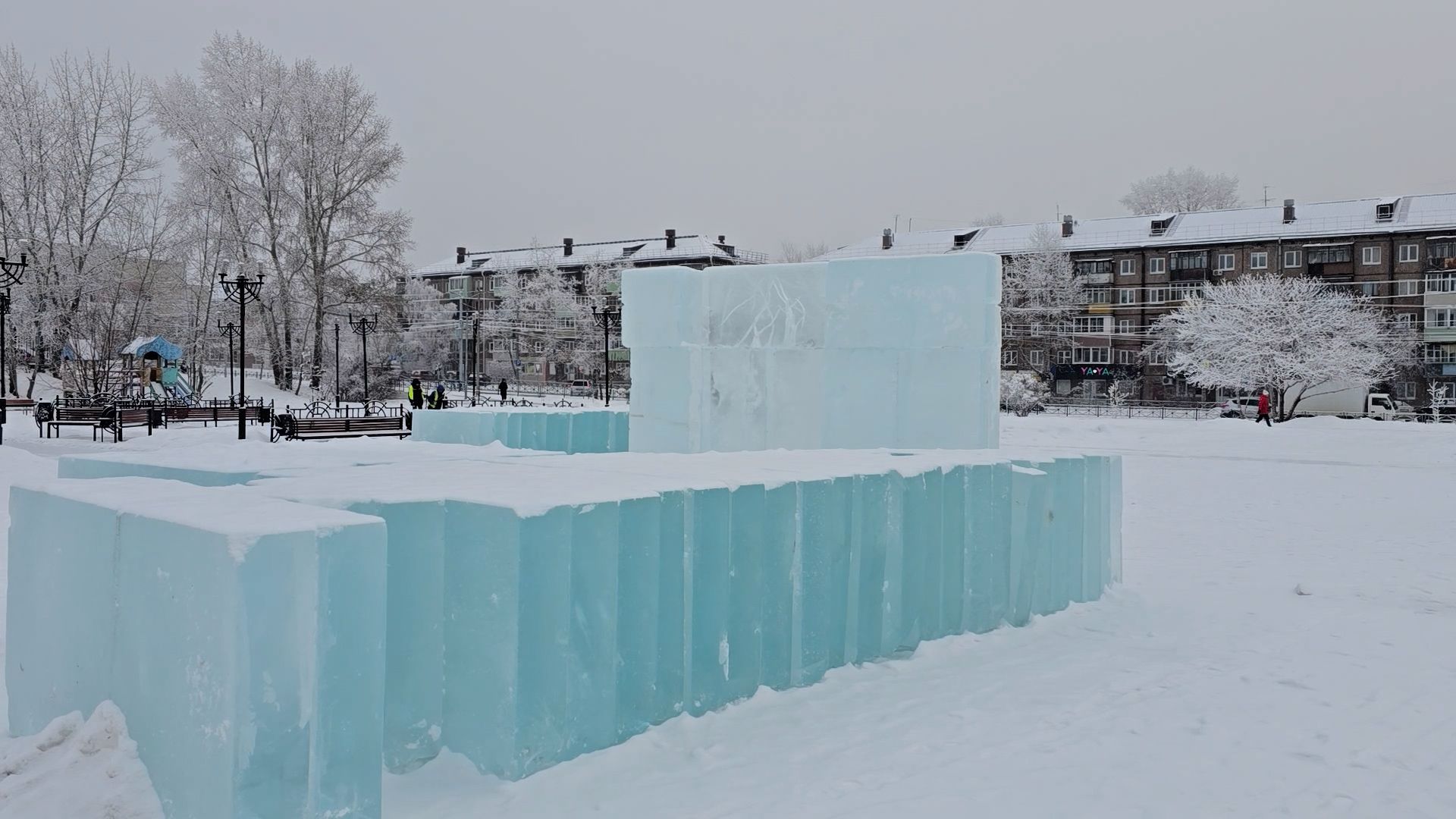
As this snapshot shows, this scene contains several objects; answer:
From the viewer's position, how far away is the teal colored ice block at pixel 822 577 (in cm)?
572

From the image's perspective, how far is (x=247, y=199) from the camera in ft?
132

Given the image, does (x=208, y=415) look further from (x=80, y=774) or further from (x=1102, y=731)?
(x=1102, y=731)

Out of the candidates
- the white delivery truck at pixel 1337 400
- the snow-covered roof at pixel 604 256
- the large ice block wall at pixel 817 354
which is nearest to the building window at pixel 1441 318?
the white delivery truck at pixel 1337 400

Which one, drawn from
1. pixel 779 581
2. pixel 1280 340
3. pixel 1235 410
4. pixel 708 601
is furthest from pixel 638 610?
pixel 1235 410

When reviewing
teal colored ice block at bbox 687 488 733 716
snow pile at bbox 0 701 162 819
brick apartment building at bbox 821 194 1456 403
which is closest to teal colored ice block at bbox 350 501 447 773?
snow pile at bbox 0 701 162 819

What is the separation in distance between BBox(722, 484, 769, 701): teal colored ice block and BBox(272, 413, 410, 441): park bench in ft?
58.7

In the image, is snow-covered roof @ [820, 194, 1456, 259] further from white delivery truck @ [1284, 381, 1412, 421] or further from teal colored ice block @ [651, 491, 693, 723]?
teal colored ice block @ [651, 491, 693, 723]

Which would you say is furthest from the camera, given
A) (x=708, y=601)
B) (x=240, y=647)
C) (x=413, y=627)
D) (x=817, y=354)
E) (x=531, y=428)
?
(x=531, y=428)

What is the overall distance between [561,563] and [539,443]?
10.5m

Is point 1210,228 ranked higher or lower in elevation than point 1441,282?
higher

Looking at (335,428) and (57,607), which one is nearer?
(57,607)

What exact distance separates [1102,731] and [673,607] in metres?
2.11

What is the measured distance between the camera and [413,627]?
14.2 ft

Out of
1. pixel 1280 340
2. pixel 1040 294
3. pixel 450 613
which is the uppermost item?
pixel 1040 294
